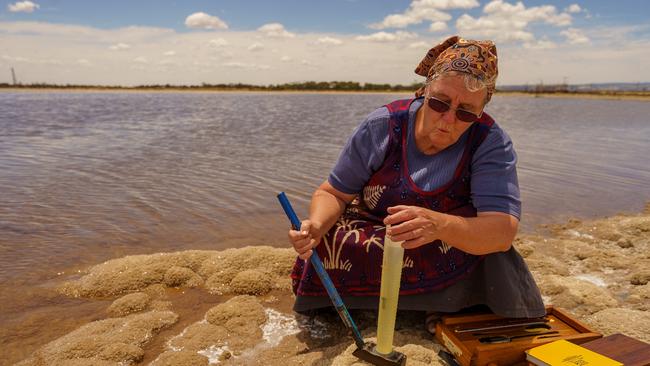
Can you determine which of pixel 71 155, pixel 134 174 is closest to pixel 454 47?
pixel 134 174

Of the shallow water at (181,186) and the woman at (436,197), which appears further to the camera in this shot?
the shallow water at (181,186)

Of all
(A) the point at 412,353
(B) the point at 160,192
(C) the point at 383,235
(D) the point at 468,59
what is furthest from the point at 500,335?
(B) the point at 160,192

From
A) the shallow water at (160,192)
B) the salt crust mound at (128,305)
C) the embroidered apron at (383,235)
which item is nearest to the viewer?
the embroidered apron at (383,235)

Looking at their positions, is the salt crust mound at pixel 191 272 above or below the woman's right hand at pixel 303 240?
Answer: below

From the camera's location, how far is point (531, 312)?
2494mm

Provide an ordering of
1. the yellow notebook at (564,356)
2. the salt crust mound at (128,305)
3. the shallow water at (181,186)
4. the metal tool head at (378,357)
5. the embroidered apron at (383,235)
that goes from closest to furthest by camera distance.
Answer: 1. the yellow notebook at (564,356)
2. the metal tool head at (378,357)
3. the embroidered apron at (383,235)
4. the salt crust mound at (128,305)
5. the shallow water at (181,186)

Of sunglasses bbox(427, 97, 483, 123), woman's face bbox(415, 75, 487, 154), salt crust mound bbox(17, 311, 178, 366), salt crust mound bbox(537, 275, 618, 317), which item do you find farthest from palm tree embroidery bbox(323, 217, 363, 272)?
Result: salt crust mound bbox(537, 275, 618, 317)

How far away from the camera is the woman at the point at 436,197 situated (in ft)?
7.30

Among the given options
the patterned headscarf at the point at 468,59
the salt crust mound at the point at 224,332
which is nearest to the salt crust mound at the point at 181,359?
the salt crust mound at the point at 224,332

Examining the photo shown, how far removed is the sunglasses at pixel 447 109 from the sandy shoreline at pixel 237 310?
1.20m

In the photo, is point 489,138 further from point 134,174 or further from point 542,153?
point 542,153

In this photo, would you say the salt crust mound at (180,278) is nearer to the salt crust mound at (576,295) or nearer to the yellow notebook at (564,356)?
the yellow notebook at (564,356)

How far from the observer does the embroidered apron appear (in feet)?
8.05

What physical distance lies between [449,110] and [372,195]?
64 cm
